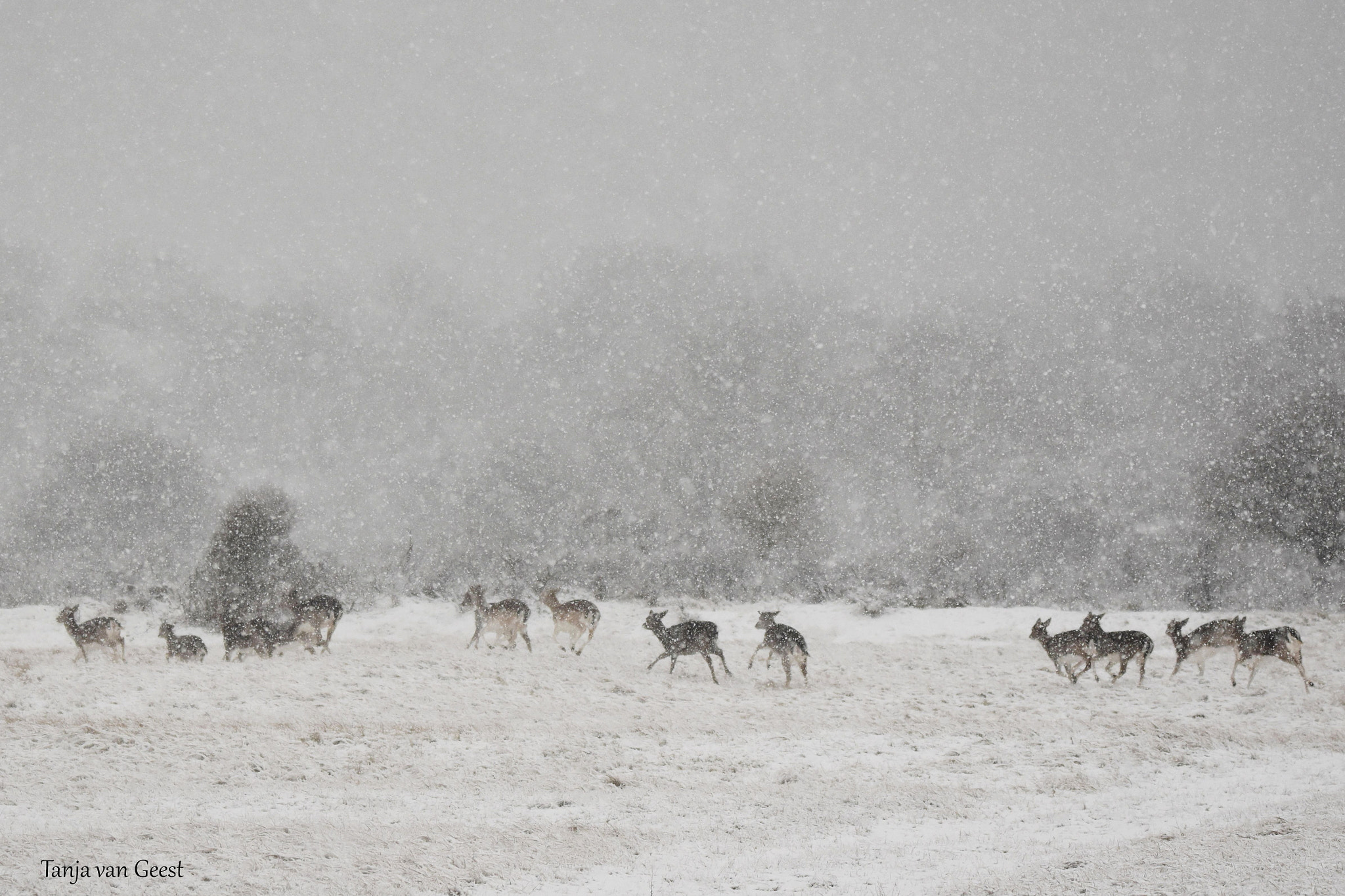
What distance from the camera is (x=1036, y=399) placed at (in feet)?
130

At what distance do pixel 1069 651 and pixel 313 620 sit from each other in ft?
57.1

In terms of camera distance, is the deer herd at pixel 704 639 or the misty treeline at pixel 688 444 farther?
the misty treeline at pixel 688 444

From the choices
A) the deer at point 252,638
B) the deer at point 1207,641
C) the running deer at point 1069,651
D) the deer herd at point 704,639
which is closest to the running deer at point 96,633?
the deer herd at point 704,639

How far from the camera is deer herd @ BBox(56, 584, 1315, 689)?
17922mm

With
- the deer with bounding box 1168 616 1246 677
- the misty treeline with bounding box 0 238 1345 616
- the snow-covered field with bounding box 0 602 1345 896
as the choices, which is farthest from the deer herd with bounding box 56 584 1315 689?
the misty treeline with bounding box 0 238 1345 616

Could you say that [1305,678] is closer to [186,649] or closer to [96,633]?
[186,649]

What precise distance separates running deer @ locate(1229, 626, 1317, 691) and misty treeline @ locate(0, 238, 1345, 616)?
13.6 m

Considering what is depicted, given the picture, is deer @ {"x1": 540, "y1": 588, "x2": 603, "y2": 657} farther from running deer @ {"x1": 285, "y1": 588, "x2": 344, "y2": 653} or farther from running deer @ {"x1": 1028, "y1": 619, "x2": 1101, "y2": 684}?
running deer @ {"x1": 1028, "y1": 619, "x2": 1101, "y2": 684}

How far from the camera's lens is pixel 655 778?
1158 cm

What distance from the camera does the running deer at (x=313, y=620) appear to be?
810 inches

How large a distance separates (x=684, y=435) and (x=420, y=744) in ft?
93.5

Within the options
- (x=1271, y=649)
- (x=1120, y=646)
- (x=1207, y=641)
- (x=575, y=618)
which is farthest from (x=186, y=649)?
(x=1271, y=649)

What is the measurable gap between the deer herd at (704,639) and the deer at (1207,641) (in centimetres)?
2

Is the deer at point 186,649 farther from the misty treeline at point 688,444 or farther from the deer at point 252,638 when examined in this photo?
the misty treeline at point 688,444
